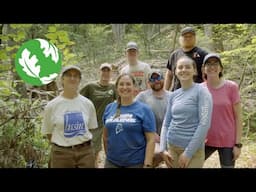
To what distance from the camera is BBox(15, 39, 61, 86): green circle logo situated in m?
4.05

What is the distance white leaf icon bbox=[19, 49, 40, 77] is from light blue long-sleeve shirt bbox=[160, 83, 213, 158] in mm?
2042

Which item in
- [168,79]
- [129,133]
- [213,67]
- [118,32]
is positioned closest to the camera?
[129,133]

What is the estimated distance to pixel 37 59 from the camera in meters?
4.10

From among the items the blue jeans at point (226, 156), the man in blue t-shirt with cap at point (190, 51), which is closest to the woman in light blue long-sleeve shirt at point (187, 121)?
the blue jeans at point (226, 156)

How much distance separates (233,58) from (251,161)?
8.67 ft

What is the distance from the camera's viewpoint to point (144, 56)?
1072 centimetres

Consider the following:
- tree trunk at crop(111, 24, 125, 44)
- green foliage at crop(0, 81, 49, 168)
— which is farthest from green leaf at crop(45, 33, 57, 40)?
tree trunk at crop(111, 24, 125, 44)

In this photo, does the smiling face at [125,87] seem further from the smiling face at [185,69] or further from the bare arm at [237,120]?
the bare arm at [237,120]

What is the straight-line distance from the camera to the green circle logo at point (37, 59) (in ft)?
13.3

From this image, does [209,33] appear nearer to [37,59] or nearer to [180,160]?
[37,59]

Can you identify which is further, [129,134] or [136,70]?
[136,70]

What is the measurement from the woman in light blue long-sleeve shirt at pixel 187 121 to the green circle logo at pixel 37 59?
1.79 metres

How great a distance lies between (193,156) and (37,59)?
2.31m

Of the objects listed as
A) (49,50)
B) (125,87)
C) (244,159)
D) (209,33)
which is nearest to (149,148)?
(125,87)
